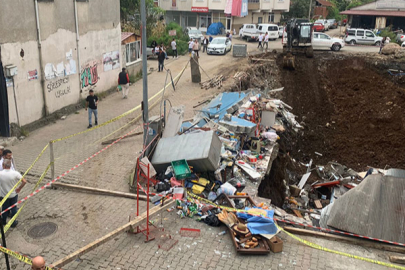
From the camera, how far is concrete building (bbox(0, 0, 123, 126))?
39.6ft

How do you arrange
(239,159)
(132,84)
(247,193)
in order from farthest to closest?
(132,84), (239,159), (247,193)

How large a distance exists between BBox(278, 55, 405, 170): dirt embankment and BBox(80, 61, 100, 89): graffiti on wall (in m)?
9.60

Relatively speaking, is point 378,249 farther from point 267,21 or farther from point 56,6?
point 267,21

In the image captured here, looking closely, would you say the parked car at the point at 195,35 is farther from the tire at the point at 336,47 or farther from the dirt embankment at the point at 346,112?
the tire at the point at 336,47

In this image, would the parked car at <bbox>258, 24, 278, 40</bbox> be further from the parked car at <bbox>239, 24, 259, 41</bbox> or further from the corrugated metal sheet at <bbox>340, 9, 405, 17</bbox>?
the corrugated metal sheet at <bbox>340, 9, 405, 17</bbox>

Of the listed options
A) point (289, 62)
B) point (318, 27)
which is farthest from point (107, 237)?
point (318, 27)

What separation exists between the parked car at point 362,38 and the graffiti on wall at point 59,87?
98.1ft

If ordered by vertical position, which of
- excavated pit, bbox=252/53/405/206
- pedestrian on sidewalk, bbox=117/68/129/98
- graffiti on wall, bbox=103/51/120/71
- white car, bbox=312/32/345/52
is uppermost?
white car, bbox=312/32/345/52

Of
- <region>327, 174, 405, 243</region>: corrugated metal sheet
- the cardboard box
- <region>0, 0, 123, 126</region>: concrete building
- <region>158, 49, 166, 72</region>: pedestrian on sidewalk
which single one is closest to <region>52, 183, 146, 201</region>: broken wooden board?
the cardboard box

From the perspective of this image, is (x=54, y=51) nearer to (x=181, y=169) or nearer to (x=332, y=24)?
(x=181, y=169)

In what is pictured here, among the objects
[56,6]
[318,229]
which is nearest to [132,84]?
[56,6]

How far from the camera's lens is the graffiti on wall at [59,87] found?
14078 mm

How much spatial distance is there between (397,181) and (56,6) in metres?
13.0

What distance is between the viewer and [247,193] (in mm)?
9445
